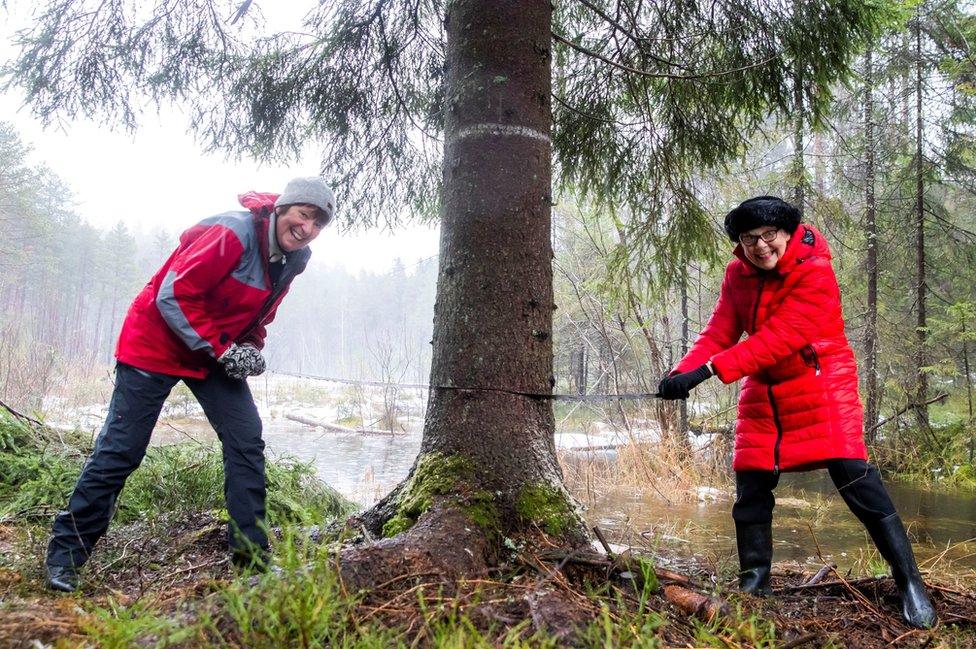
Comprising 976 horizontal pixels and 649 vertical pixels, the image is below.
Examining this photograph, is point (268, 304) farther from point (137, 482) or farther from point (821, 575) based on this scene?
point (821, 575)

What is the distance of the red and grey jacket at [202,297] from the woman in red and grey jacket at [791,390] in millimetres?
1963

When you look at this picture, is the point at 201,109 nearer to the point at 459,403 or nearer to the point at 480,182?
the point at 480,182

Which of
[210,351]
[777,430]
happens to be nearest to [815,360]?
[777,430]

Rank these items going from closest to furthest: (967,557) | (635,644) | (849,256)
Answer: (635,644)
(967,557)
(849,256)

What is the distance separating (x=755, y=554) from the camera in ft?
8.84

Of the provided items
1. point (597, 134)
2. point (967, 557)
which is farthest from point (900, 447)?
point (597, 134)

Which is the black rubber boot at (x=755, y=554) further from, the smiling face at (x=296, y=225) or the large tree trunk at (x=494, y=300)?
the smiling face at (x=296, y=225)

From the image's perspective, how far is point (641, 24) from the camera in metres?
4.07

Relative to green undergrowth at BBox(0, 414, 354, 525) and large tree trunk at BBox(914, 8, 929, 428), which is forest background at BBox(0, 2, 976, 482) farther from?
green undergrowth at BBox(0, 414, 354, 525)

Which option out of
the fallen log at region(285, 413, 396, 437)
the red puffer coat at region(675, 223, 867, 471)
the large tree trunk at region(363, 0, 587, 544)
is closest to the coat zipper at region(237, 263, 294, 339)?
the large tree trunk at region(363, 0, 587, 544)

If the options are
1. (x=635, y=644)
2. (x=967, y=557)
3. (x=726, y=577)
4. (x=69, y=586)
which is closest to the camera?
(x=635, y=644)

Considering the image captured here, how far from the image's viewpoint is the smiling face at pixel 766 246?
261 centimetres

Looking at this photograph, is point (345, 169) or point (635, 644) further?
point (345, 169)

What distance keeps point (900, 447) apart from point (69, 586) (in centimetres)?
1337
